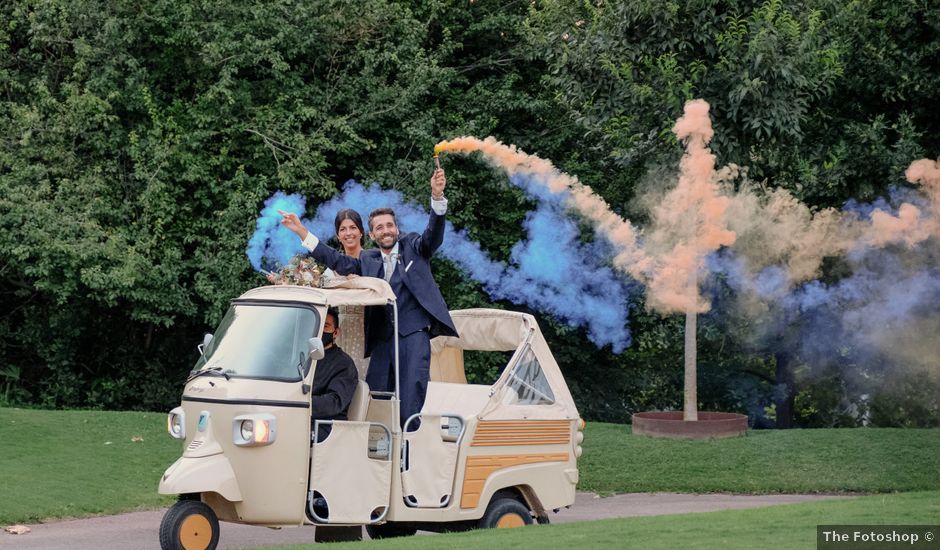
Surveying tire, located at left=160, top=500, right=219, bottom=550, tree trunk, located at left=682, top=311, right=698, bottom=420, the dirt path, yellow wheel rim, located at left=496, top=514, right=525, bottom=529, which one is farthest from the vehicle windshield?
tree trunk, located at left=682, top=311, right=698, bottom=420

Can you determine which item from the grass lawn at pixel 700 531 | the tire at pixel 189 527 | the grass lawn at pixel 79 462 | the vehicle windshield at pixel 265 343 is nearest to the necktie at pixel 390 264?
the vehicle windshield at pixel 265 343

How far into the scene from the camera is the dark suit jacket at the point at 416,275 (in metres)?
9.16

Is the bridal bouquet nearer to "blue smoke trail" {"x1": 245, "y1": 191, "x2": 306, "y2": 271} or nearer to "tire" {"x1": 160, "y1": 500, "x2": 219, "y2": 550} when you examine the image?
"tire" {"x1": 160, "y1": 500, "x2": 219, "y2": 550}

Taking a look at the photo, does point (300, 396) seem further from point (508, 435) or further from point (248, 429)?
point (508, 435)

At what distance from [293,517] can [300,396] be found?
798 millimetres

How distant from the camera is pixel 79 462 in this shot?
526 inches

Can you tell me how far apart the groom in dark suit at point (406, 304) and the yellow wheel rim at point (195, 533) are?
1.64m

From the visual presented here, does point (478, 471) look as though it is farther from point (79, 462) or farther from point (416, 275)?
point (79, 462)

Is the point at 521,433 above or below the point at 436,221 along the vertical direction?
below

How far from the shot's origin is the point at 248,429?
800cm

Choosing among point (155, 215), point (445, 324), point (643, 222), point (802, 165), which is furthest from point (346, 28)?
point (445, 324)

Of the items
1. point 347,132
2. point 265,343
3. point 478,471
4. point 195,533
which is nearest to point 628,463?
point 478,471

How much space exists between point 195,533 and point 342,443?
44.4 inches

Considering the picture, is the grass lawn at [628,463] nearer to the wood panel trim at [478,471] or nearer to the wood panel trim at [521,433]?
the wood panel trim at [521,433]
